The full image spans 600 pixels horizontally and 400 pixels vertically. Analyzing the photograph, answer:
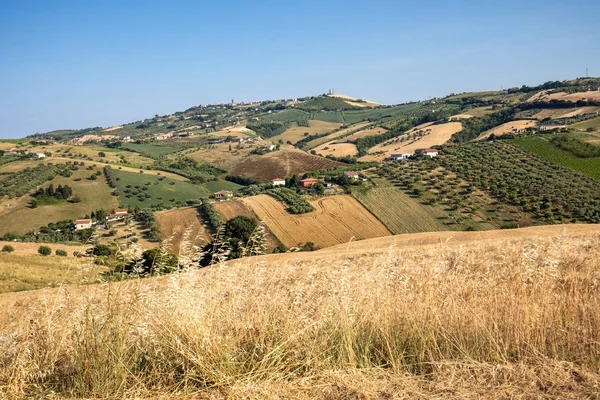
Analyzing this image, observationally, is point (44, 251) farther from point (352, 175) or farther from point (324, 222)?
point (352, 175)

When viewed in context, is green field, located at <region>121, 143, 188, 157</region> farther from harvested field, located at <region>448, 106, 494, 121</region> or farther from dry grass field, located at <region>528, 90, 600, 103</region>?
dry grass field, located at <region>528, 90, 600, 103</region>

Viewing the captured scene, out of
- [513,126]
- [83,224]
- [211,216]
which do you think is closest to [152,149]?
[83,224]

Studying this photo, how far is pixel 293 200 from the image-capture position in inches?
2263

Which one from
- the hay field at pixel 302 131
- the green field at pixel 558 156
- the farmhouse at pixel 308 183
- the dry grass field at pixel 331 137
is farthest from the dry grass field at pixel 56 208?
the hay field at pixel 302 131

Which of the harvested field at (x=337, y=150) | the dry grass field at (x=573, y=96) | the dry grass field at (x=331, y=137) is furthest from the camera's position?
the dry grass field at (x=331, y=137)

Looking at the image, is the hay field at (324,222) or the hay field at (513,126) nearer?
the hay field at (324,222)

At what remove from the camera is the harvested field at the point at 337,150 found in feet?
415

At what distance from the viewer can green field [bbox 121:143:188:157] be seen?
143250 millimetres

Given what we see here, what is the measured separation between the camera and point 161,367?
12.7 ft

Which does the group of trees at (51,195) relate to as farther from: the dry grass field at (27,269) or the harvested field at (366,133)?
the harvested field at (366,133)

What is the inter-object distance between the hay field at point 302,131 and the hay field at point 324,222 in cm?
11833

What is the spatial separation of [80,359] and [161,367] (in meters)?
0.78

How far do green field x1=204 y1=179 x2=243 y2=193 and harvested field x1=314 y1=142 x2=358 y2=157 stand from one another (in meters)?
37.7

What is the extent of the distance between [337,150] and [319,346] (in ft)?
425
